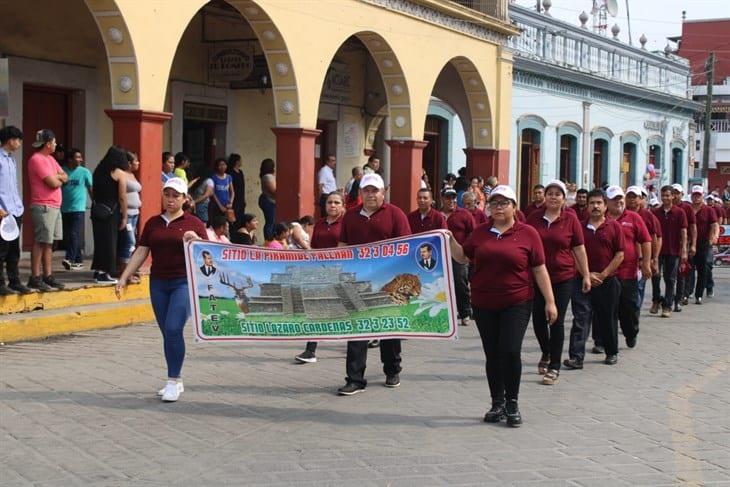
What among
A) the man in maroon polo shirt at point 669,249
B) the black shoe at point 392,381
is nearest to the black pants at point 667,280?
the man in maroon polo shirt at point 669,249

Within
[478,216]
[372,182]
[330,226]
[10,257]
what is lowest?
[10,257]

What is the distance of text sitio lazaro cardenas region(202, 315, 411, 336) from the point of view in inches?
329

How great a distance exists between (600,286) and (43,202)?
19.4ft

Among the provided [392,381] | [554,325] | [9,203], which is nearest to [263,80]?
[9,203]

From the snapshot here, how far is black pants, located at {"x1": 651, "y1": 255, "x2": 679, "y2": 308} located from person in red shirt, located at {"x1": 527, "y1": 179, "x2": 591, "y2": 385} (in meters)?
5.84

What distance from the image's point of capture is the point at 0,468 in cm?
632

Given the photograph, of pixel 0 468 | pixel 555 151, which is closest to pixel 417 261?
pixel 0 468

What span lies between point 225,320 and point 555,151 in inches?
871

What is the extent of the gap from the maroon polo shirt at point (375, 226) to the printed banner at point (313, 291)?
272 mm

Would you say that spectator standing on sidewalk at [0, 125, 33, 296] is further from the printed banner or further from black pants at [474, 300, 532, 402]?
black pants at [474, 300, 532, 402]

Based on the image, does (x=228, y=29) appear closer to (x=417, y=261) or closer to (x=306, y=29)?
(x=306, y=29)

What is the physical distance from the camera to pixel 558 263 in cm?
956

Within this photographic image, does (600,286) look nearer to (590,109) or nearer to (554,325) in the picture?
(554,325)

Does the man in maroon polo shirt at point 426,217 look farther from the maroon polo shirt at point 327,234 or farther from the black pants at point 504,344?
the black pants at point 504,344
